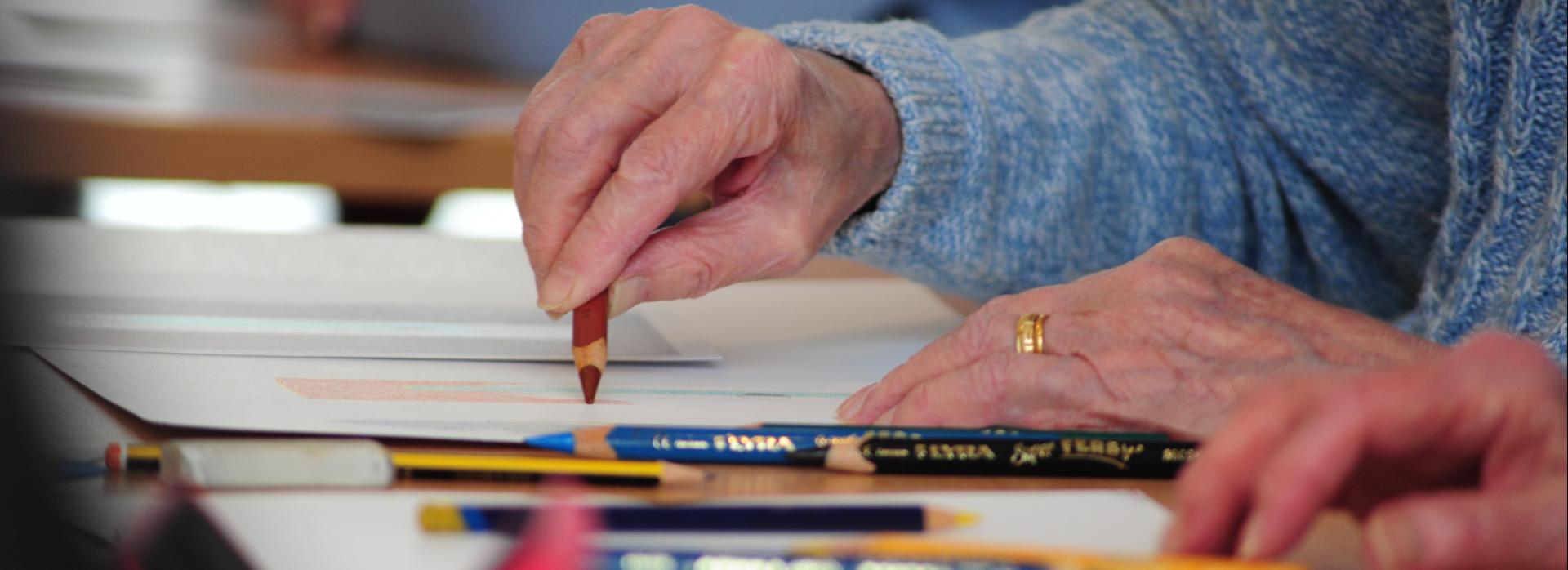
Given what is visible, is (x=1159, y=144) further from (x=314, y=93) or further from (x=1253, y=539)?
(x=314, y=93)

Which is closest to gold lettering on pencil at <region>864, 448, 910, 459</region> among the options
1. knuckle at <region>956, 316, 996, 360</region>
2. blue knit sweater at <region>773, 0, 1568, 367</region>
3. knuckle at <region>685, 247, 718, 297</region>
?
knuckle at <region>956, 316, 996, 360</region>

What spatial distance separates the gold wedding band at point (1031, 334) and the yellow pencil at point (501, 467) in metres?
0.17

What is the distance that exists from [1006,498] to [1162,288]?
0.18m

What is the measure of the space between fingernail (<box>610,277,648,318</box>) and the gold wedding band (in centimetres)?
16

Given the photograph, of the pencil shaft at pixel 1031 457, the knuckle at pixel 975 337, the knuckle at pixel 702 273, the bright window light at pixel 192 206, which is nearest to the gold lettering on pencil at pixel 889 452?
the pencil shaft at pixel 1031 457

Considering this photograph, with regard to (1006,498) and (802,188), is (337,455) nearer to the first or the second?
(1006,498)

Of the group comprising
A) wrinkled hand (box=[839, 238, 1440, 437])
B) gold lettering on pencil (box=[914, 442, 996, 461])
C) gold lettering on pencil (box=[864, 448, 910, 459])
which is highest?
gold lettering on pencil (box=[864, 448, 910, 459])

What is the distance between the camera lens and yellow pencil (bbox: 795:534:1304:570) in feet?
0.91

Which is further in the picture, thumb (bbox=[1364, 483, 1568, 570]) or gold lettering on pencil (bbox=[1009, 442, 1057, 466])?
gold lettering on pencil (bbox=[1009, 442, 1057, 466])

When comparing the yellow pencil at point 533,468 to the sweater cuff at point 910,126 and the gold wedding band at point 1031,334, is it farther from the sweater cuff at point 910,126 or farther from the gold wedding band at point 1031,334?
the sweater cuff at point 910,126

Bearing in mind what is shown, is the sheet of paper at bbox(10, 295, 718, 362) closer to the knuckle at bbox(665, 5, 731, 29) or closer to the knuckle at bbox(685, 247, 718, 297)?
the knuckle at bbox(685, 247, 718, 297)

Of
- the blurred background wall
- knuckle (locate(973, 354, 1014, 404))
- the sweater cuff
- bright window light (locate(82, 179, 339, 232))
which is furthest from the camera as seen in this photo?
bright window light (locate(82, 179, 339, 232))

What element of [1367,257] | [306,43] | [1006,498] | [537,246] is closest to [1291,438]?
[1006,498]

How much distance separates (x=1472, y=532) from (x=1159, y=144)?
0.63 metres
